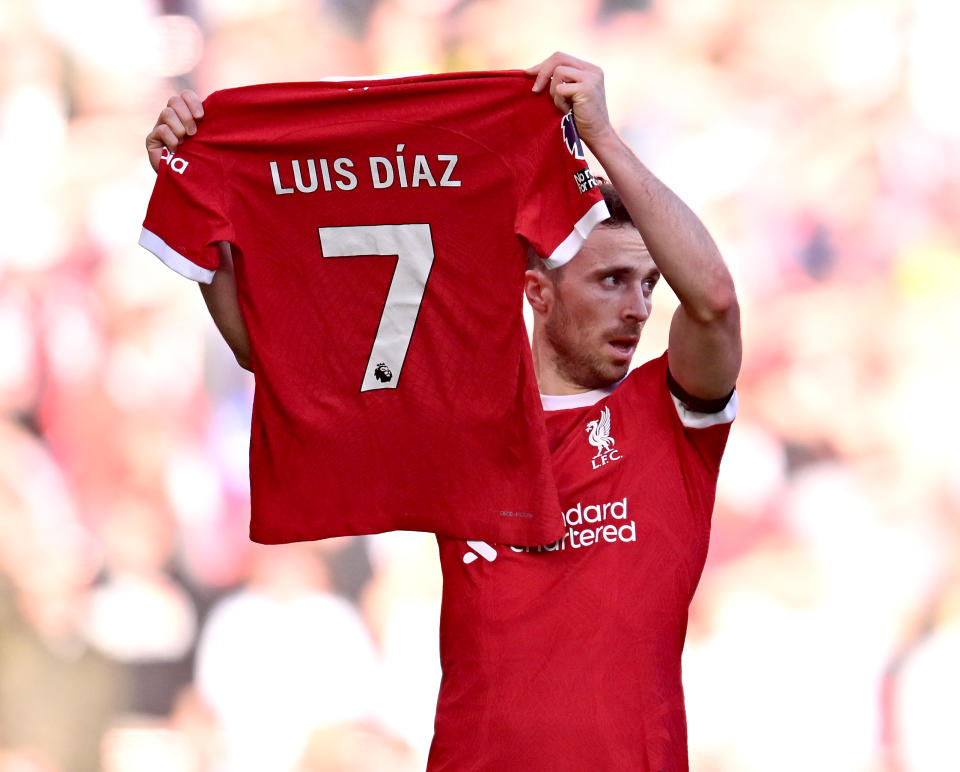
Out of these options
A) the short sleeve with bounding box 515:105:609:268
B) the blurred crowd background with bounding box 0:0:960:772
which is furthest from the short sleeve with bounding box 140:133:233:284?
the blurred crowd background with bounding box 0:0:960:772

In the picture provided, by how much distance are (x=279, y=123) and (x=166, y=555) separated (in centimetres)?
164

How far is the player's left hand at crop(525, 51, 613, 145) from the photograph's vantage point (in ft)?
5.32

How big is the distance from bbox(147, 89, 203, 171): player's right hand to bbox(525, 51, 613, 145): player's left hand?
1.55 feet

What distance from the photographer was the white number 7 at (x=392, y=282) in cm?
177

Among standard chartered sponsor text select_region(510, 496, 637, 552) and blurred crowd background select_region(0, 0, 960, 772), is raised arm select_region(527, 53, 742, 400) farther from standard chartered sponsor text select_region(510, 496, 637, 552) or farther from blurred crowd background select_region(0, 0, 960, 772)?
blurred crowd background select_region(0, 0, 960, 772)

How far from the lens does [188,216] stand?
5.70 ft

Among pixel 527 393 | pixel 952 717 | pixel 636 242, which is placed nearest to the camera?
pixel 527 393

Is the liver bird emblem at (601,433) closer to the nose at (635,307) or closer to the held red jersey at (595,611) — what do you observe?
the held red jersey at (595,611)

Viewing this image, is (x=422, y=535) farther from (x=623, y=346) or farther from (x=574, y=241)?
(x=574, y=241)

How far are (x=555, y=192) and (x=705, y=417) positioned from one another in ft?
1.20

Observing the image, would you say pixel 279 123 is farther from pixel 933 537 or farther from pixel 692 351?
pixel 933 537

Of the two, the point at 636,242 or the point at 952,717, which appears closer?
the point at 636,242

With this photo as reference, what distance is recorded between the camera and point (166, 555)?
310 cm

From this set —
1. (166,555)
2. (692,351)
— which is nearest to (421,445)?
(692,351)
